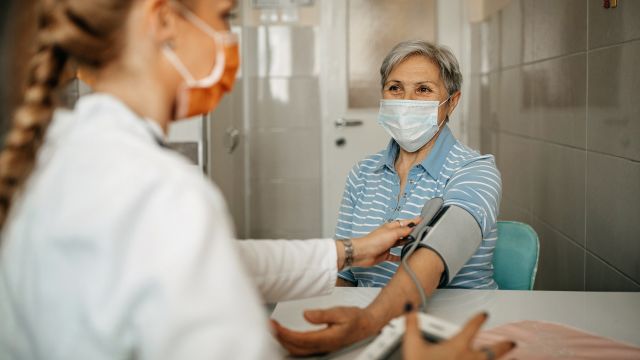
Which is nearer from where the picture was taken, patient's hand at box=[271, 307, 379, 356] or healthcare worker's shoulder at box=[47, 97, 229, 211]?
healthcare worker's shoulder at box=[47, 97, 229, 211]

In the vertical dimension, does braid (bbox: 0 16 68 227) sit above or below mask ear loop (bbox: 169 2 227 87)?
below

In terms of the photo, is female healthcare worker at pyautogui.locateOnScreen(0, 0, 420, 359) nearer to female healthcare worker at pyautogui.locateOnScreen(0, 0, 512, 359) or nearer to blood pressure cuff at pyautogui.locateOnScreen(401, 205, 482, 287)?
female healthcare worker at pyautogui.locateOnScreen(0, 0, 512, 359)

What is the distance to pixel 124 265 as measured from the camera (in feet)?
1.79

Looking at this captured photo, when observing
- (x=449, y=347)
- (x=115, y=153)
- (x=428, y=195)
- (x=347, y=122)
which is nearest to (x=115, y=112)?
(x=115, y=153)

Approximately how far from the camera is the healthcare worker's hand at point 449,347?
0.73 m

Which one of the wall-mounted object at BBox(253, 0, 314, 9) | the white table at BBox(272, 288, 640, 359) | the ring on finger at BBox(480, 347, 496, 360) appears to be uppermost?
the wall-mounted object at BBox(253, 0, 314, 9)

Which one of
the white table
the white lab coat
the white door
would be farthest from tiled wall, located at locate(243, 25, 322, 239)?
the white lab coat

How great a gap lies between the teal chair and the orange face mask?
40.2 inches

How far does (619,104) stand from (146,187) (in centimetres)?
150

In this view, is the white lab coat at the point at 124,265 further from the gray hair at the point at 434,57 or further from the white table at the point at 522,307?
the gray hair at the point at 434,57

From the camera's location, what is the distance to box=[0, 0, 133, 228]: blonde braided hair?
0.65m

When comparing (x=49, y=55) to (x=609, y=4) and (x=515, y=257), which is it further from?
(x=609, y=4)

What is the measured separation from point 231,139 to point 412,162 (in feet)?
5.76

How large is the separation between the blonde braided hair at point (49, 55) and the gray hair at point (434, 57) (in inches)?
47.2
